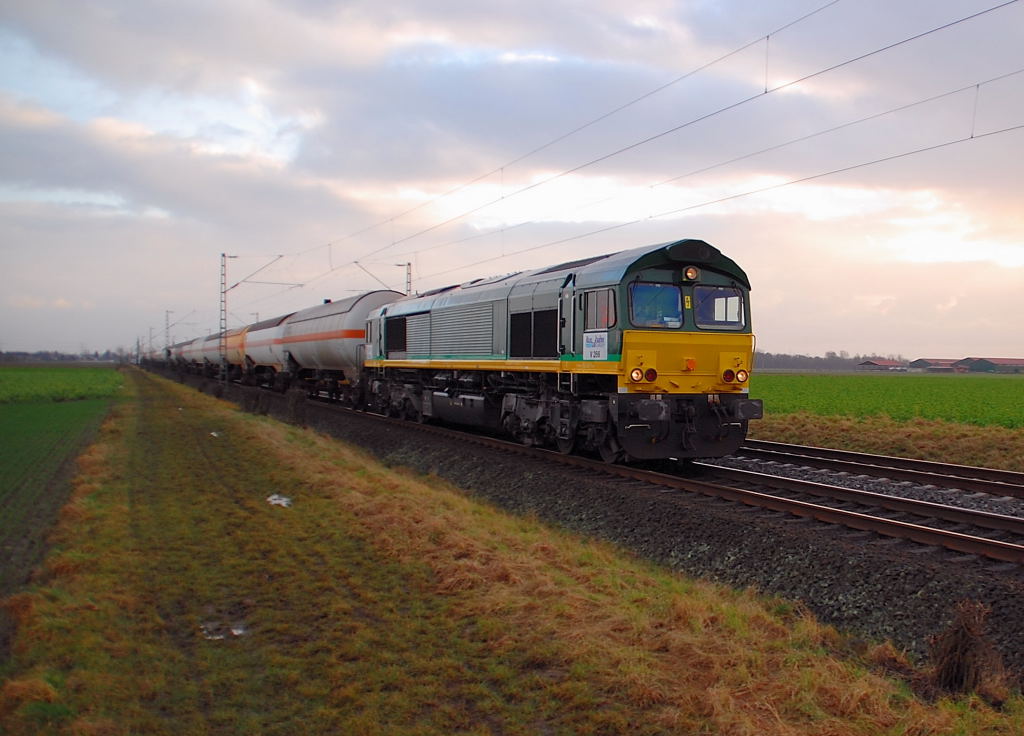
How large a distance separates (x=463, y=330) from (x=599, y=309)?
20.4ft

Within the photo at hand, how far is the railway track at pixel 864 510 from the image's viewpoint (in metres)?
8.02

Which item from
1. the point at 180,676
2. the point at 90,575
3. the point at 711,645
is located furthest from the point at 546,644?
the point at 90,575

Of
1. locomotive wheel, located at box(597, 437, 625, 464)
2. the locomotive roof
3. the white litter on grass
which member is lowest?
the white litter on grass

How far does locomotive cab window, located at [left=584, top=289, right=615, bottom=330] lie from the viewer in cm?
1261

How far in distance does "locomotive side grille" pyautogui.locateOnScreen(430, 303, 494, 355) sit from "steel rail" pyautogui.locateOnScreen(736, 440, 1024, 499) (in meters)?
6.48

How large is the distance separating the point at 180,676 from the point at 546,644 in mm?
2735

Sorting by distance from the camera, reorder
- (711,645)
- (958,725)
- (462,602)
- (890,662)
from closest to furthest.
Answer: (958,725) → (711,645) → (890,662) → (462,602)

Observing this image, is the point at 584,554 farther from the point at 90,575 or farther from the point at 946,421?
the point at 946,421

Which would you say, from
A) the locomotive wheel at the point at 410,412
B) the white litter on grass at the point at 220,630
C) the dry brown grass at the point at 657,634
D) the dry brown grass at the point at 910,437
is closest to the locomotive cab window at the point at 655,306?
the dry brown grass at the point at 657,634

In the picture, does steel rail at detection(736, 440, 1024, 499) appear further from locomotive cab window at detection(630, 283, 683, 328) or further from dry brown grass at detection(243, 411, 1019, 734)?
dry brown grass at detection(243, 411, 1019, 734)

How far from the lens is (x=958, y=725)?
465cm

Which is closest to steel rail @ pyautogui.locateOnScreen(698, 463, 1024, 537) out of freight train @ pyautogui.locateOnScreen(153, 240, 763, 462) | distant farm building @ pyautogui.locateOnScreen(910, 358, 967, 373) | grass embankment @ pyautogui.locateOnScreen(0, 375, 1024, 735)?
freight train @ pyautogui.locateOnScreen(153, 240, 763, 462)

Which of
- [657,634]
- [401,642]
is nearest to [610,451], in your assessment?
[657,634]

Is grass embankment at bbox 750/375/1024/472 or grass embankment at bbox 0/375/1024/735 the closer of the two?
grass embankment at bbox 0/375/1024/735
